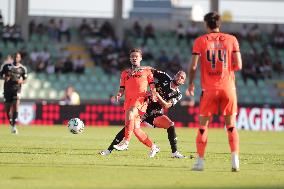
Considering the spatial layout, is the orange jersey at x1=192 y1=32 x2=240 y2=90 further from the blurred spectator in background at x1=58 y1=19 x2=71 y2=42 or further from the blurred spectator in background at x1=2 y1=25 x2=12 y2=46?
the blurred spectator in background at x1=58 y1=19 x2=71 y2=42

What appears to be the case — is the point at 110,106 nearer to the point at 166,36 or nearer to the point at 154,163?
the point at 166,36

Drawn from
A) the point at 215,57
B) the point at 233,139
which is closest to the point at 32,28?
the point at 215,57

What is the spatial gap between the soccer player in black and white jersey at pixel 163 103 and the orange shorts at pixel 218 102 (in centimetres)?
330

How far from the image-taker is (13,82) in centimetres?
2612

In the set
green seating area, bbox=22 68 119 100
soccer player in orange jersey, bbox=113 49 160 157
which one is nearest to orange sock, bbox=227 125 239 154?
A: soccer player in orange jersey, bbox=113 49 160 157

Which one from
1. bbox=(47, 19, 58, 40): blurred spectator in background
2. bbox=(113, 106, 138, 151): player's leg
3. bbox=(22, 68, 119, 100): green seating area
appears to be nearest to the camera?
bbox=(113, 106, 138, 151): player's leg

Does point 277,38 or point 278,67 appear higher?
point 277,38

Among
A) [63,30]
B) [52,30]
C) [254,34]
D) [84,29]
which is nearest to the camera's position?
[52,30]

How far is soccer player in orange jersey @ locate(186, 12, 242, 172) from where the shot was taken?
12930 mm

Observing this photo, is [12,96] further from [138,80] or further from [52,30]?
[52,30]

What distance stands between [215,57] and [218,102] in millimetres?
662

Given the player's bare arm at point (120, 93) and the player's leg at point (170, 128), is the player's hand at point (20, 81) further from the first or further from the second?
the player's bare arm at point (120, 93)

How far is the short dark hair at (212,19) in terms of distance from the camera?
12.9 metres

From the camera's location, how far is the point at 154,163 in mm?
14633
